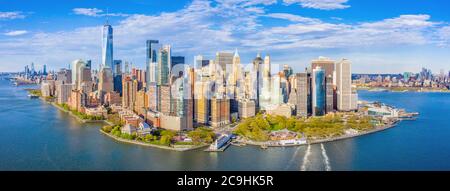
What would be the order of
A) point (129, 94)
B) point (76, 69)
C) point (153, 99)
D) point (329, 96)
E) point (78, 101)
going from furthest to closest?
1. point (76, 69)
2. point (129, 94)
3. point (78, 101)
4. point (329, 96)
5. point (153, 99)

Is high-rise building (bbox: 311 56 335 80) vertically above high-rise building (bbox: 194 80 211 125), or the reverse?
high-rise building (bbox: 311 56 335 80)

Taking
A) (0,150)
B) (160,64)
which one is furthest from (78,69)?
(0,150)

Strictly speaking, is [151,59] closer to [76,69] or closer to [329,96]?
[76,69]

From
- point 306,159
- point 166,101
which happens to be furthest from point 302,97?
point 306,159

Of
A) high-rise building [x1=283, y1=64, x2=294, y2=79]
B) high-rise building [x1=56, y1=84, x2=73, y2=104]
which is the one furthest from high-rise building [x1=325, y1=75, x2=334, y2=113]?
high-rise building [x1=56, y1=84, x2=73, y2=104]

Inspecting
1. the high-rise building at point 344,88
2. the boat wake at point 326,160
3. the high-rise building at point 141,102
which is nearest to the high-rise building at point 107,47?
the high-rise building at point 141,102

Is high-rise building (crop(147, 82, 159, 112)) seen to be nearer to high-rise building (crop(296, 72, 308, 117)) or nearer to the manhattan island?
the manhattan island
